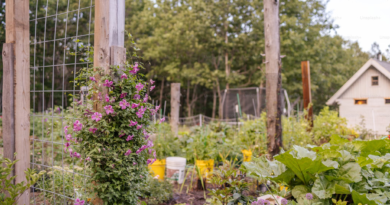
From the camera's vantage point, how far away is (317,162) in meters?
1.47

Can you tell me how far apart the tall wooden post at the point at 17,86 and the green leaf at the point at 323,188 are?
2.05m

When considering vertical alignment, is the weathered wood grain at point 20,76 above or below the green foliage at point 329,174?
above

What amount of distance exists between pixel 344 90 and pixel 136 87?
11.4 m

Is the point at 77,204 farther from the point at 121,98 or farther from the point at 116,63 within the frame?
the point at 116,63

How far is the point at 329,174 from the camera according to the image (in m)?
1.57

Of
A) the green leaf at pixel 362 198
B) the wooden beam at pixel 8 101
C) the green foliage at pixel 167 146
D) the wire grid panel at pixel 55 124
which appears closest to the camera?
the green leaf at pixel 362 198

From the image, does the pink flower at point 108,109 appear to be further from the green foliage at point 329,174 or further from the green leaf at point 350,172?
the green leaf at point 350,172

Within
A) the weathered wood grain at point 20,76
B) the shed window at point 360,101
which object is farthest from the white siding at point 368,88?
the weathered wood grain at point 20,76

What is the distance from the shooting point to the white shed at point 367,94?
9.69 metres

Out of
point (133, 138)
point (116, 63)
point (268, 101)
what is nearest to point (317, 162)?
point (133, 138)

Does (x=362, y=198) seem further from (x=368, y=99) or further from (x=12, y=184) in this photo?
(x=368, y=99)

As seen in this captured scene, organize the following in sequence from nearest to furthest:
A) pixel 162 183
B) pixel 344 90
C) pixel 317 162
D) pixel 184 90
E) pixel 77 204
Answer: pixel 317 162
pixel 77 204
pixel 162 183
pixel 344 90
pixel 184 90

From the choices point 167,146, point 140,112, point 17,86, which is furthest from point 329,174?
point 167,146

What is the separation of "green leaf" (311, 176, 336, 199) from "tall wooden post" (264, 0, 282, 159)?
4.97 feet
